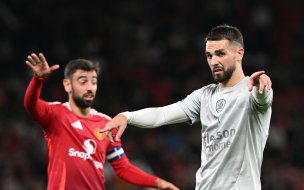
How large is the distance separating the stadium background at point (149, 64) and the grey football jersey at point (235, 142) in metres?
5.90

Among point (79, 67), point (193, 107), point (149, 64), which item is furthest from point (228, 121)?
point (149, 64)

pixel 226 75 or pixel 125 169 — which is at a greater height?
pixel 226 75

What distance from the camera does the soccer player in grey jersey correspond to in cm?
458

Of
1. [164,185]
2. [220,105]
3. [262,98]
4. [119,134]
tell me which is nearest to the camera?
[262,98]

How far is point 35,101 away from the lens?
5711 millimetres

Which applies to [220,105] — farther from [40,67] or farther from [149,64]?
[149,64]

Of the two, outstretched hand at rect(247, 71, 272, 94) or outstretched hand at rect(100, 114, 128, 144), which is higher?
outstretched hand at rect(247, 71, 272, 94)

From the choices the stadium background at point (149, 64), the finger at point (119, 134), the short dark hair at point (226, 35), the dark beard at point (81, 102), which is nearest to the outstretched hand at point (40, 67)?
the dark beard at point (81, 102)

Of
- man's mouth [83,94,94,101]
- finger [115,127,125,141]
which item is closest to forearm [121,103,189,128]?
finger [115,127,125,141]

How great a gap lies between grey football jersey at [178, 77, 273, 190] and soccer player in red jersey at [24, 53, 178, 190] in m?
1.06

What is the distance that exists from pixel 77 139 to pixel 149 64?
334 inches

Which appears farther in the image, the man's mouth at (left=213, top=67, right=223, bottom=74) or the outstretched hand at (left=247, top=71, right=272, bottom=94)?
the man's mouth at (left=213, top=67, right=223, bottom=74)

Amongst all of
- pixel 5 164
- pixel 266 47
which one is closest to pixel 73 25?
pixel 266 47

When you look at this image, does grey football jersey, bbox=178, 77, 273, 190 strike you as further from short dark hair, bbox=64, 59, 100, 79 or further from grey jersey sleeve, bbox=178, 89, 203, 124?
short dark hair, bbox=64, 59, 100, 79
